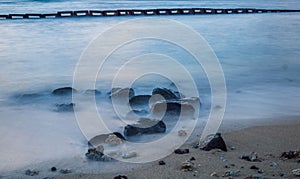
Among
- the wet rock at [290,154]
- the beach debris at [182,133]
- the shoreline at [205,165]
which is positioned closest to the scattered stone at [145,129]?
the beach debris at [182,133]

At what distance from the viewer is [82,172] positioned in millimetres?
3463

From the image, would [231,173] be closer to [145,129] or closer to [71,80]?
[145,129]

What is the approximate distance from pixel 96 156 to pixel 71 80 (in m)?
4.88

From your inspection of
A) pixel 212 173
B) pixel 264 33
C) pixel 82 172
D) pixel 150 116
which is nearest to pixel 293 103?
pixel 150 116

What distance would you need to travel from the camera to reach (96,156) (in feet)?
12.3

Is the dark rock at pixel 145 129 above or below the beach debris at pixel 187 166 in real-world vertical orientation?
below

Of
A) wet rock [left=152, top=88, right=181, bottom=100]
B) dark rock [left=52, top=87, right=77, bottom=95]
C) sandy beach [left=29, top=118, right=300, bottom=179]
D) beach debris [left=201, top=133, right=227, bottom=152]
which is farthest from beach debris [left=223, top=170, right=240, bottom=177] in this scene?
dark rock [left=52, top=87, right=77, bottom=95]

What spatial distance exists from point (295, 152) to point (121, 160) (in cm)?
153

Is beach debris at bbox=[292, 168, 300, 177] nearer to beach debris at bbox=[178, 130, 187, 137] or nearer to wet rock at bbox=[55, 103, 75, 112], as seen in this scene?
beach debris at bbox=[178, 130, 187, 137]

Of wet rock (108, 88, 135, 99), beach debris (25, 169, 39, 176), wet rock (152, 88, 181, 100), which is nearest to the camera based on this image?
beach debris (25, 169, 39, 176)

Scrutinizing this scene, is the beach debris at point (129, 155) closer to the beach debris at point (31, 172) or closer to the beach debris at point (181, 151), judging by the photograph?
the beach debris at point (181, 151)

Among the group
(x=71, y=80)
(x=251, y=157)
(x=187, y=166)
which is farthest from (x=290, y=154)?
(x=71, y=80)

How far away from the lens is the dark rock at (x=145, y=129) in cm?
446

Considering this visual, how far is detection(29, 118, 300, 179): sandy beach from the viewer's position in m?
3.26
